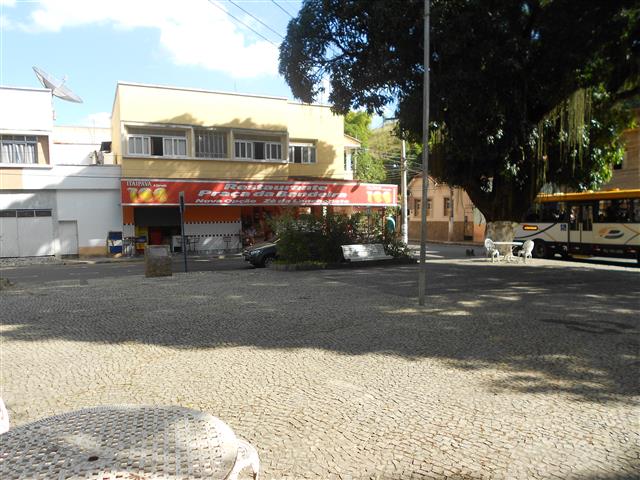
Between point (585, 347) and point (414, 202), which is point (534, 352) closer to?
point (585, 347)

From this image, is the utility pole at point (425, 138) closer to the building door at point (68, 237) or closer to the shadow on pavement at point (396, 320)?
the shadow on pavement at point (396, 320)

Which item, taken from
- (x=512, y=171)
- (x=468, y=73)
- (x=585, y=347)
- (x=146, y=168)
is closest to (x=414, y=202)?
(x=146, y=168)

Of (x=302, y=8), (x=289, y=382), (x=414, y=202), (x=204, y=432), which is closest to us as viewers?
(x=204, y=432)

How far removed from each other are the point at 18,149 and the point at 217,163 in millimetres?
9132

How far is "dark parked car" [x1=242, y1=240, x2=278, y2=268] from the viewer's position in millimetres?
17469

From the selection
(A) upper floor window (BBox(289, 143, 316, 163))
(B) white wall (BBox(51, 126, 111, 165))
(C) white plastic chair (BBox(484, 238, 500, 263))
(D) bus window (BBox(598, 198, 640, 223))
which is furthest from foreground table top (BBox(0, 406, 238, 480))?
(B) white wall (BBox(51, 126, 111, 165))

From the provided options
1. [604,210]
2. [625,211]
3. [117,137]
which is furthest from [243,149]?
[625,211]

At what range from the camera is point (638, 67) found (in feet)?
40.6

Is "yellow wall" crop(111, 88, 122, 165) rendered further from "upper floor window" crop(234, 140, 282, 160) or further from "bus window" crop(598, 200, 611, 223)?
"bus window" crop(598, 200, 611, 223)

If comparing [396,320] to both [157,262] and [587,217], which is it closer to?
[157,262]

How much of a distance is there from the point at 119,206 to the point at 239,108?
317 inches

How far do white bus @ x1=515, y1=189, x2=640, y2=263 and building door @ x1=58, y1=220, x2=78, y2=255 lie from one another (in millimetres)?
21025

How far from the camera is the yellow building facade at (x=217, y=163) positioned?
24109 mm

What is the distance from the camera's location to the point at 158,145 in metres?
25.1
